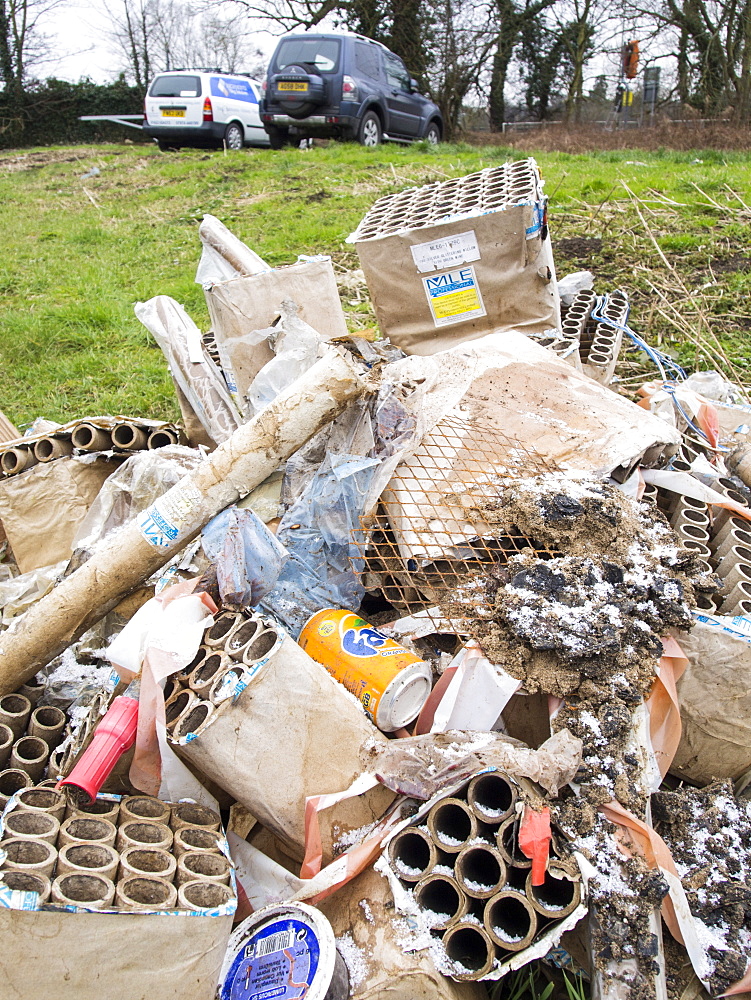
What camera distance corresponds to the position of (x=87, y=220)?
8.36m

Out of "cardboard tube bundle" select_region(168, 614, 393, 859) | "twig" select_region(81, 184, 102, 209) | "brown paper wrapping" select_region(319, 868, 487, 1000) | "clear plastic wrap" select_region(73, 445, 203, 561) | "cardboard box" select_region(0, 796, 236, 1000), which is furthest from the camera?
"twig" select_region(81, 184, 102, 209)

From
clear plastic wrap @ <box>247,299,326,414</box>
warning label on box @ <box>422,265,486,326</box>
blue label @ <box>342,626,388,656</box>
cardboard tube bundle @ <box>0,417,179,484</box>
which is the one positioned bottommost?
blue label @ <box>342,626,388,656</box>

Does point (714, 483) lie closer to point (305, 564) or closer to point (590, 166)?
point (305, 564)

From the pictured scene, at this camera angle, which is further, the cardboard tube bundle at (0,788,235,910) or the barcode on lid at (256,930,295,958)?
the barcode on lid at (256,930,295,958)

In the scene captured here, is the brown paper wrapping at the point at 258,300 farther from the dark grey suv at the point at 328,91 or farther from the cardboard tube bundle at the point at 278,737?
the dark grey suv at the point at 328,91

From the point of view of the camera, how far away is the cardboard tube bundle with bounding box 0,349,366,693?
6.45ft

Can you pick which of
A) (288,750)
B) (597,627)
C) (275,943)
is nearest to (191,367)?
(288,750)

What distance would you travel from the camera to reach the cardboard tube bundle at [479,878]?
138cm

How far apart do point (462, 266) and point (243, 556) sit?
67.7 inches

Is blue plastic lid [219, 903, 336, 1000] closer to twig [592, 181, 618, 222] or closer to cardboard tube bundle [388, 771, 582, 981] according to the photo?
cardboard tube bundle [388, 771, 582, 981]

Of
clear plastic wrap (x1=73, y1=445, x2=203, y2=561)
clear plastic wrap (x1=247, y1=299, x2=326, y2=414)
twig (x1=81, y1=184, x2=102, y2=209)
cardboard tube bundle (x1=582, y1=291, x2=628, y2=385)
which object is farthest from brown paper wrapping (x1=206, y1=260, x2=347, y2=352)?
twig (x1=81, y1=184, x2=102, y2=209)

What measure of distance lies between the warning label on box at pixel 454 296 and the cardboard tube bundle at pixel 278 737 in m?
1.89

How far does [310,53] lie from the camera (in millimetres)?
11266

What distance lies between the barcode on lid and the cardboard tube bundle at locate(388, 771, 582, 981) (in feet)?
0.80
